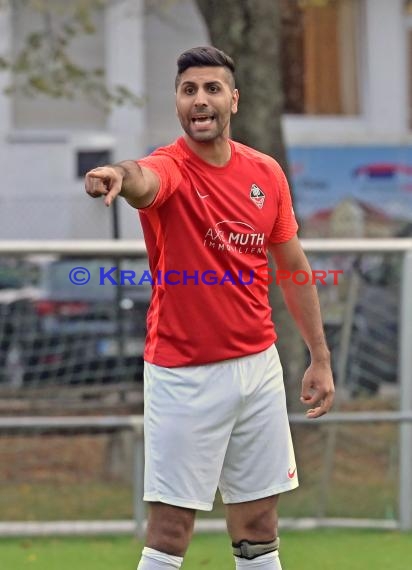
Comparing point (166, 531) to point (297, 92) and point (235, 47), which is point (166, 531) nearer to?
point (235, 47)

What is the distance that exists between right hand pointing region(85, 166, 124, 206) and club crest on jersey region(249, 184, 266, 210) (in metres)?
0.80

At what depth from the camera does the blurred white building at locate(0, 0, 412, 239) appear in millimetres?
19531

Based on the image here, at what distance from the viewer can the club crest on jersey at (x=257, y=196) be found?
4.69 metres

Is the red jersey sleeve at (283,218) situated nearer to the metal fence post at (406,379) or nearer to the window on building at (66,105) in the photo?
the metal fence post at (406,379)

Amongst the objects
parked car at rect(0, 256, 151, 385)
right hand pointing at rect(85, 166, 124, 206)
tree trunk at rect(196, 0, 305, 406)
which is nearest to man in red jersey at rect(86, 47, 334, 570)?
right hand pointing at rect(85, 166, 124, 206)

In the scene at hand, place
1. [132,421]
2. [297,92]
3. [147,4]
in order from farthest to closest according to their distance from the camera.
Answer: [297,92]
[147,4]
[132,421]

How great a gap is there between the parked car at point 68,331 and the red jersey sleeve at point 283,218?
11.1 feet

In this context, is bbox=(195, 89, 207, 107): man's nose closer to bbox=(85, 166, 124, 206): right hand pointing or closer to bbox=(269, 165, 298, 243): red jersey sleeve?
bbox=(269, 165, 298, 243): red jersey sleeve

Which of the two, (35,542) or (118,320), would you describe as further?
(118,320)

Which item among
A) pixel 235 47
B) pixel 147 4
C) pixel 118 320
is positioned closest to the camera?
pixel 118 320

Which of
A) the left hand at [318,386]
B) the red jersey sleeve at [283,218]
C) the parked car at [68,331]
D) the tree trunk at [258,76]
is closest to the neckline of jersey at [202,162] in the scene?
the red jersey sleeve at [283,218]

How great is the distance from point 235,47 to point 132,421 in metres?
3.01

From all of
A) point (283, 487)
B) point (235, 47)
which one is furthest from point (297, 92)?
point (283, 487)

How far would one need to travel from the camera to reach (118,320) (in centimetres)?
848
